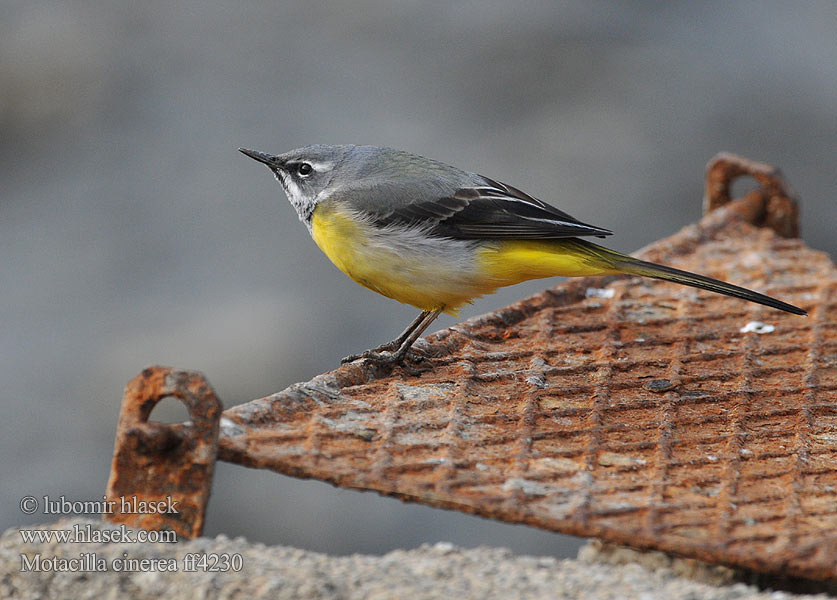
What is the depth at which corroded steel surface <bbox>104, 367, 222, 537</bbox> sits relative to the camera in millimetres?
2977

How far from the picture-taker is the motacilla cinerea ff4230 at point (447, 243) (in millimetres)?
4504

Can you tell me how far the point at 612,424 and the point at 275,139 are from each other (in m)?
6.68

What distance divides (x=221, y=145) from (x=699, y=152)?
4398 mm

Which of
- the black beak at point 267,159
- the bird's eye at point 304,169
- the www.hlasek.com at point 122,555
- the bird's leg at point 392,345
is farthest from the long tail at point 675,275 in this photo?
the www.hlasek.com at point 122,555

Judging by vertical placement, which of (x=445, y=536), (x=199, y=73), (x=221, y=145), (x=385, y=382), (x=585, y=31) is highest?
(x=585, y=31)

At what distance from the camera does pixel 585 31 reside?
10516 mm

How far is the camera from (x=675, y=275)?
4414 millimetres

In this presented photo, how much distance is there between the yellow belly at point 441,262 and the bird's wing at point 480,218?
5cm

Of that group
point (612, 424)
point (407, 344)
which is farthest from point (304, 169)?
point (612, 424)

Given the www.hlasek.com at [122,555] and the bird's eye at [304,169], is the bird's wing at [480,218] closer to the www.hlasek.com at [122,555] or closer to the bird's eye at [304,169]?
the bird's eye at [304,169]

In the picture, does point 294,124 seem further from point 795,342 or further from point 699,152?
point 795,342

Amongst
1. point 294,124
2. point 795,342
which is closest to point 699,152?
point 294,124

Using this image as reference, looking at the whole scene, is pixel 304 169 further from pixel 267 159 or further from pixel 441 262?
pixel 441 262

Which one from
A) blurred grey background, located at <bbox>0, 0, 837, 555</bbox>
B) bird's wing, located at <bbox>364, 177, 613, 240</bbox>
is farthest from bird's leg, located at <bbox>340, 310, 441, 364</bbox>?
blurred grey background, located at <bbox>0, 0, 837, 555</bbox>
